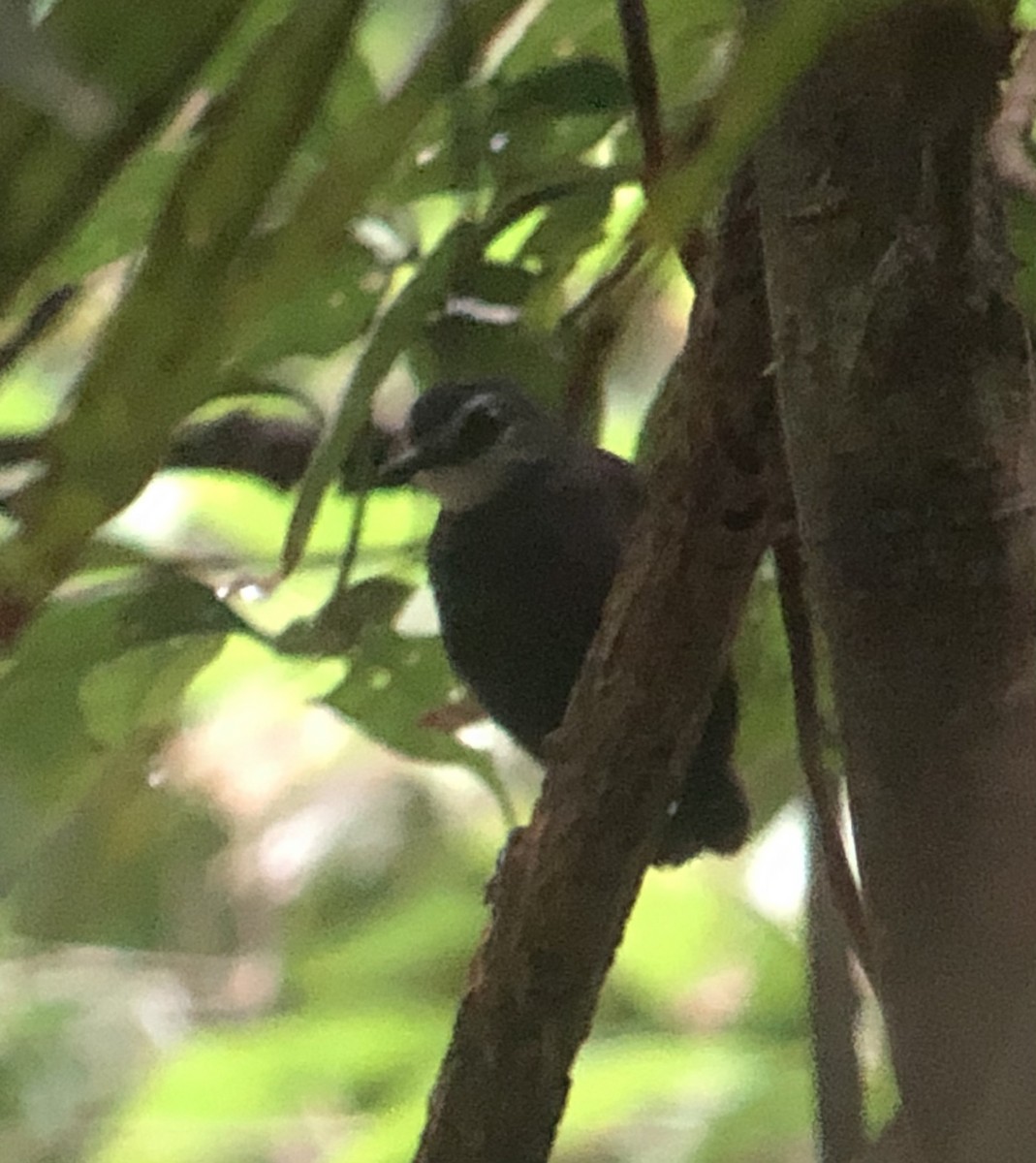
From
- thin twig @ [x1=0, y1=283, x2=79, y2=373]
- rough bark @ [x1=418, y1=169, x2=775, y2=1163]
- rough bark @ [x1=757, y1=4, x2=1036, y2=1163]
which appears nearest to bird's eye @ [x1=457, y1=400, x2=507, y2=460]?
thin twig @ [x1=0, y1=283, x2=79, y2=373]

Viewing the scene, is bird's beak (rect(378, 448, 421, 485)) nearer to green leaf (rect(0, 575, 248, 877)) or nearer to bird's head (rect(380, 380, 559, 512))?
bird's head (rect(380, 380, 559, 512))

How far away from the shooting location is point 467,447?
4.01ft

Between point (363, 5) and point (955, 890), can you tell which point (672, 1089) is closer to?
point (955, 890)

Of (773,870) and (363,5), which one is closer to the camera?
(363,5)

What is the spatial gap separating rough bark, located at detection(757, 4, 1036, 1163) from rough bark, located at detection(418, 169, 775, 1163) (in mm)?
138

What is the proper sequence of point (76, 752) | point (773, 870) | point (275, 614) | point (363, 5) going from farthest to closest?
point (773, 870), point (275, 614), point (76, 752), point (363, 5)

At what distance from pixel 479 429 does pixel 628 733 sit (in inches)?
23.5

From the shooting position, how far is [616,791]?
63 centimetres

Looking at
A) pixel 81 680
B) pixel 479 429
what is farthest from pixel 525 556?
pixel 81 680

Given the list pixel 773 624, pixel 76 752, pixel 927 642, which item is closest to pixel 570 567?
pixel 773 624

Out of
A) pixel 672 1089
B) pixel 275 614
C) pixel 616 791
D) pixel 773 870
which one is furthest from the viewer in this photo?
pixel 773 870

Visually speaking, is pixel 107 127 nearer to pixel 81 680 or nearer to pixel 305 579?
pixel 81 680

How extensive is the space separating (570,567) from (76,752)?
16.5 inches

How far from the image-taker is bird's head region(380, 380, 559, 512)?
3.76 ft
